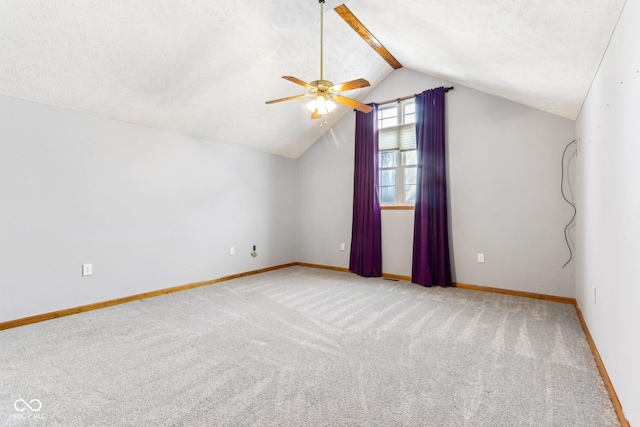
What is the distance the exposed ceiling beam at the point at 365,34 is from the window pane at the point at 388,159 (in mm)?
1301

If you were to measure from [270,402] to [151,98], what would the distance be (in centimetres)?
329

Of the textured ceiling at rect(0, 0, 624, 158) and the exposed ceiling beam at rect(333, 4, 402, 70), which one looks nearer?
the textured ceiling at rect(0, 0, 624, 158)

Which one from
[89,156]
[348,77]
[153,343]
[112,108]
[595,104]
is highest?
[348,77]

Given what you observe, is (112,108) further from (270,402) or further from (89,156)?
(270,402)

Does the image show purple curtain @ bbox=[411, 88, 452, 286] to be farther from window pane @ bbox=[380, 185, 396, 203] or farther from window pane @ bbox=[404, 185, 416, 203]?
window pane @ bbox=[380, 185, 396, 203]

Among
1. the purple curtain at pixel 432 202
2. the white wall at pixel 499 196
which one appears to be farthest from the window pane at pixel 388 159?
the white wall at pixel 499 196

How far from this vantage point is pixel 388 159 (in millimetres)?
4914

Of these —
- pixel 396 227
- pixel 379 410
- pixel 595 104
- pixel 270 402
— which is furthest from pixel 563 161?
pixel 270 402

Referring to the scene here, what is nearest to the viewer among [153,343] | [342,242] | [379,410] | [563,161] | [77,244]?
[379,410]

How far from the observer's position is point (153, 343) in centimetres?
243

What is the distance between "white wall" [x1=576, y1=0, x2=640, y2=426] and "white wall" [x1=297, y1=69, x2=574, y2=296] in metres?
1.16

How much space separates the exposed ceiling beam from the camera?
3.21m

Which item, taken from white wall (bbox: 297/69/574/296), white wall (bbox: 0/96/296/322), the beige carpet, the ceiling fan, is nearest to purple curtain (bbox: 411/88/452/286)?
white wall (bbox: 297/69/574/296)

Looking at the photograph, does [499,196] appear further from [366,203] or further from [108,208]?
[108,208]
